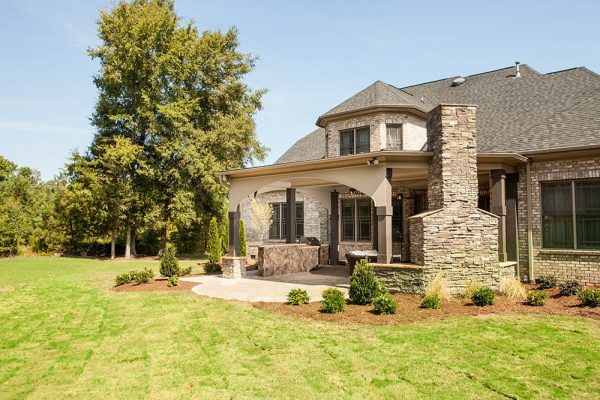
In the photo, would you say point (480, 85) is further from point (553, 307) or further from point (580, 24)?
point (553, 307)

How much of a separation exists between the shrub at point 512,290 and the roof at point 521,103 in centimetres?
401

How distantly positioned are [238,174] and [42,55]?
7117 millimetres

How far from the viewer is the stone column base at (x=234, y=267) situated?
13961 millimetres

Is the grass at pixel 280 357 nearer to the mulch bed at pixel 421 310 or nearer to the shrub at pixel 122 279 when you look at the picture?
the mulch bed at pixel 421 310

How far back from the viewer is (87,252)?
26891 millimetres

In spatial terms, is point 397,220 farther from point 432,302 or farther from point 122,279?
point 122,279

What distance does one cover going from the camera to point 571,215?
36.8 feet

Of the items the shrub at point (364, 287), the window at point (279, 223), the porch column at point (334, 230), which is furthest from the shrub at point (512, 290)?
the window at point (279, 223)

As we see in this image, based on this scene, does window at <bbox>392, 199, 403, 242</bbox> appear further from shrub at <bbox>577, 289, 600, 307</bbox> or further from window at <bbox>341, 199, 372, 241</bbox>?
shrub at <bbox>577, 289, 600, 307</bbox>

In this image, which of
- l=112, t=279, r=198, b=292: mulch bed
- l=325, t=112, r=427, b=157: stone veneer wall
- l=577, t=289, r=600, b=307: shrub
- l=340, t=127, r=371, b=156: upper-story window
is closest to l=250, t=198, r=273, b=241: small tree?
l=340, t=127, r=371, b=156: upper-story window

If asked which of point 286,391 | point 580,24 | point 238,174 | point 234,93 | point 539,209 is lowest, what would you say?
point 286,391

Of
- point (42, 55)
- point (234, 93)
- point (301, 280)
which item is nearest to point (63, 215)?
point (234, 93)

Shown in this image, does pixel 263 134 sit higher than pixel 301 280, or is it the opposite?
pixel 263 134

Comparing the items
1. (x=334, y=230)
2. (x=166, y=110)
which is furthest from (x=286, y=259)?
(x=166, y=110)
